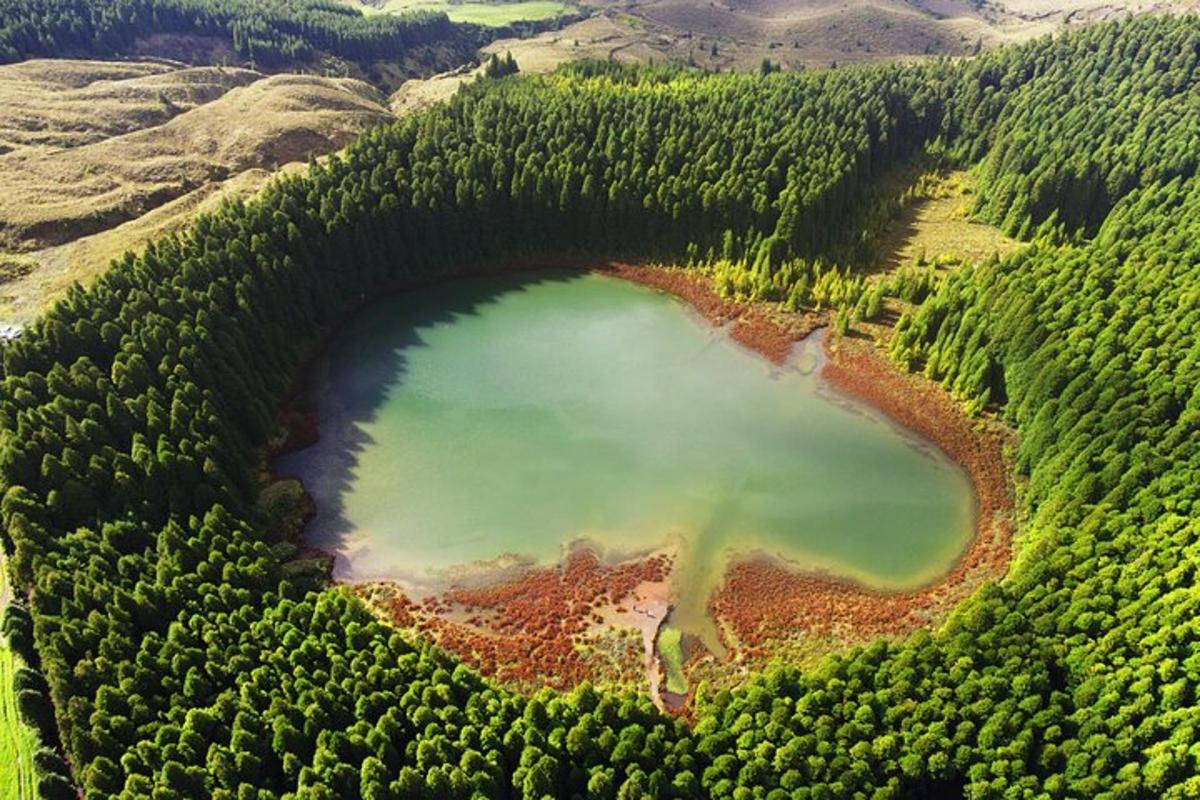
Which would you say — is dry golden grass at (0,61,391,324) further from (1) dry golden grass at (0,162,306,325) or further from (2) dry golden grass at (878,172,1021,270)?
(2) dry golden grass at (878,172,1021,270)

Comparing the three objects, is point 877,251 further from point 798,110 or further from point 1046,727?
point 1046,727

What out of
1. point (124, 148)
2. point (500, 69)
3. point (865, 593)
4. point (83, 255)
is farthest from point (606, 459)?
point (500, 69)

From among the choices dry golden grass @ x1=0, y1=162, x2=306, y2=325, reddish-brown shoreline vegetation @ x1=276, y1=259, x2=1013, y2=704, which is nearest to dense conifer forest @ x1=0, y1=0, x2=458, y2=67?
dry golden grass @ x1=0, y1=162, x2=306, y2=325

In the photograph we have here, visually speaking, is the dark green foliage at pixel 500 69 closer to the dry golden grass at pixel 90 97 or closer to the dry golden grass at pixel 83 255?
the dry golden grass at pixel 90 97

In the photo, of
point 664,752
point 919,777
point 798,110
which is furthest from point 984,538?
point 798,110

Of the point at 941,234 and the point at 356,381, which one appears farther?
the point at 941,234

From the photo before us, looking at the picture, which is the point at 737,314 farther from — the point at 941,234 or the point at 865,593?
the point at 865,593
